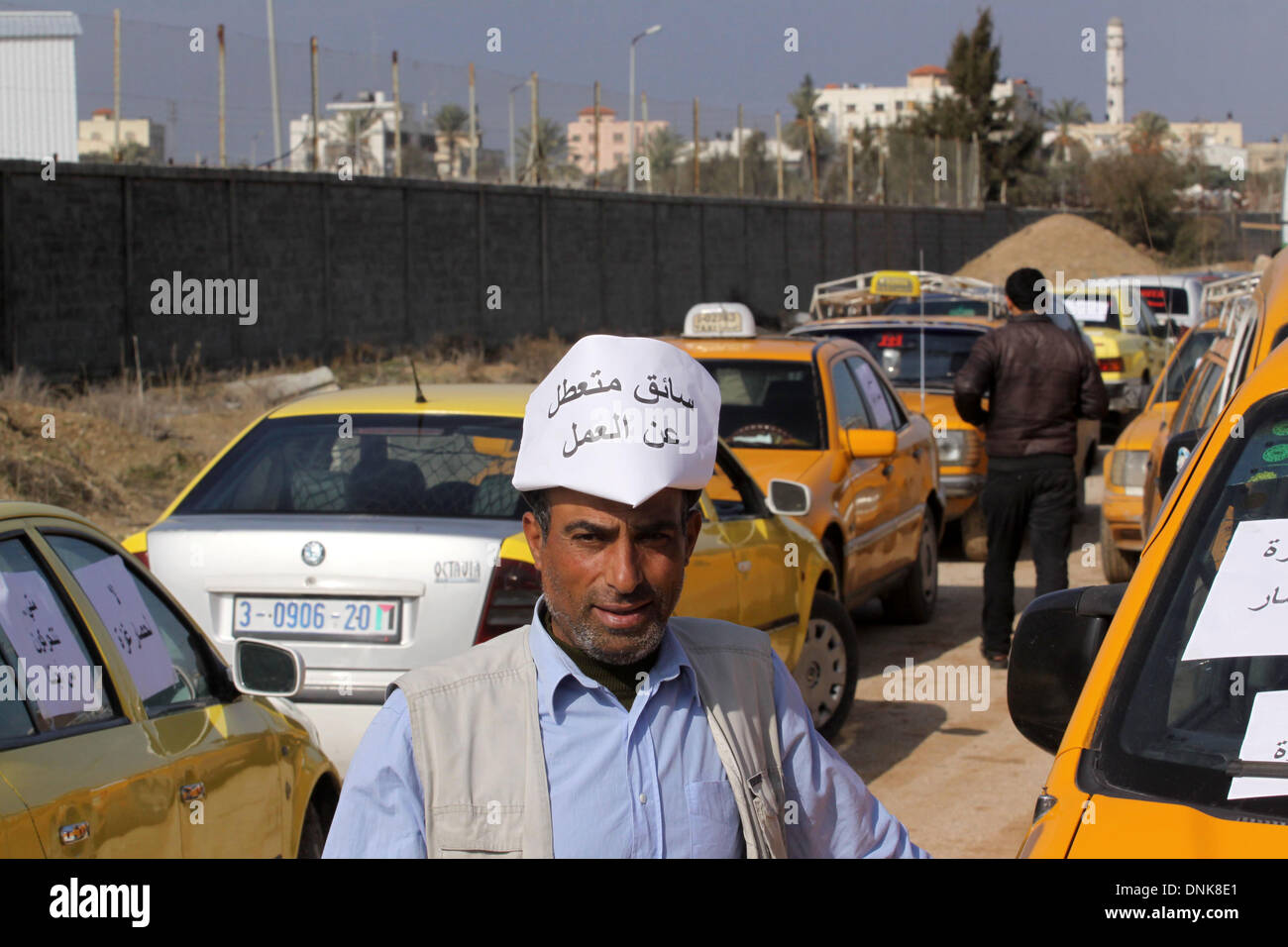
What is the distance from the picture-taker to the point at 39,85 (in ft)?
78.8

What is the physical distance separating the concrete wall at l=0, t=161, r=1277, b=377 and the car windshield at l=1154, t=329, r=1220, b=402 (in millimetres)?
13651

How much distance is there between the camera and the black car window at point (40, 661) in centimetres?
310

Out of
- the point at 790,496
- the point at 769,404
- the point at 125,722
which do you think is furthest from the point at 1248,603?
the point at 769,404

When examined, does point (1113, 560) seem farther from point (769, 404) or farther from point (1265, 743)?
point (1265, 743)

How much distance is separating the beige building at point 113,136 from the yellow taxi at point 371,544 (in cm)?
1853

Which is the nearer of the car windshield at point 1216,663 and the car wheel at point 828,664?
the car windshield at point 1216,663

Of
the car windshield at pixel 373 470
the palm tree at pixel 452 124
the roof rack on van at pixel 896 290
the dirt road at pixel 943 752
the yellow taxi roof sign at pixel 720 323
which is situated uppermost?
the palm tree at pixel 452 124

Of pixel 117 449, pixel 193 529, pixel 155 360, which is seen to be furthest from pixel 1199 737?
pixel 155 360

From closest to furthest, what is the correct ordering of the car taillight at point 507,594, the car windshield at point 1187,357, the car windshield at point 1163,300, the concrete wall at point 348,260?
the car taillight at point 507,594 < the car windshield at point 1187,357 < the concrete wall at point 348,260 < the car windshield at point 1163,300

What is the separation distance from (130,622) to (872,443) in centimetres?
546

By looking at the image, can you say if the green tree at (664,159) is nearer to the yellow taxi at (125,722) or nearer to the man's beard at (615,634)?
the yellow taxi at (125,722)

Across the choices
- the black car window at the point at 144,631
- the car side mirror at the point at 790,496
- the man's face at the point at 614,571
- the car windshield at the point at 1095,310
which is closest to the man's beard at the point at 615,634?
the man's face at the point at 614,571

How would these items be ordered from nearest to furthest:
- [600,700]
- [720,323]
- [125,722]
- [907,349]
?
[600,700]
[125,722]
[720,323]
[907,349]

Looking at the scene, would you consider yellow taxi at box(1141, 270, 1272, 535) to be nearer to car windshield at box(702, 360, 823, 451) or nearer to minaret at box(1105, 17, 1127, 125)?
car windshield at box(702, 360, 823, 451)
